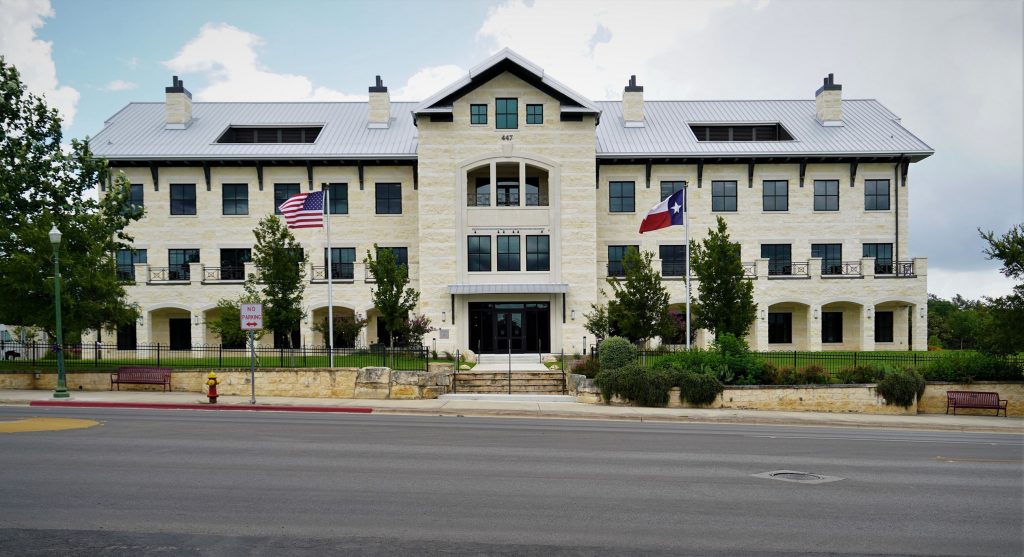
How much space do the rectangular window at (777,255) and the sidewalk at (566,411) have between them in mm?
16538

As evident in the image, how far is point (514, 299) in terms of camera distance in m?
35.7

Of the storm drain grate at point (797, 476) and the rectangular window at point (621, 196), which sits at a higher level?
the rectangular window at point (621, 196)

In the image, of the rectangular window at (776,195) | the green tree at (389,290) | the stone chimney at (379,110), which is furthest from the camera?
the stone chimney at (379,110)

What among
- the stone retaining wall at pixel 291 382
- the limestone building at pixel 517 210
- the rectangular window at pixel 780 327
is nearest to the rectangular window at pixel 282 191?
the limestone building at pixel 517 210

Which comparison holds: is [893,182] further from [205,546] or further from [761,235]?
[205,546]

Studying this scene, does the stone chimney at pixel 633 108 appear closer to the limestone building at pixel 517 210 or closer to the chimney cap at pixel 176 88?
the limestone building at pixel 517 210

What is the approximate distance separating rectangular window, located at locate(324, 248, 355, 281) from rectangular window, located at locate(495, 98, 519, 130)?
37.2 ft

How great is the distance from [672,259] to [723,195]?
4.80 m

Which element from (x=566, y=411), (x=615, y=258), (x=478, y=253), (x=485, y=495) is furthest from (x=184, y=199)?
(x=485, y=495)

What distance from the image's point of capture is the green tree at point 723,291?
27469mm

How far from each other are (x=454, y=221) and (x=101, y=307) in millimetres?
16866

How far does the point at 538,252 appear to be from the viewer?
35.9 metres

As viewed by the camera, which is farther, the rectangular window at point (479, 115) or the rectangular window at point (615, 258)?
→ the rectangular window at point (615, 258)

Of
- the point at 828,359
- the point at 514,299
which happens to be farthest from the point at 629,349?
the point at 514,299
